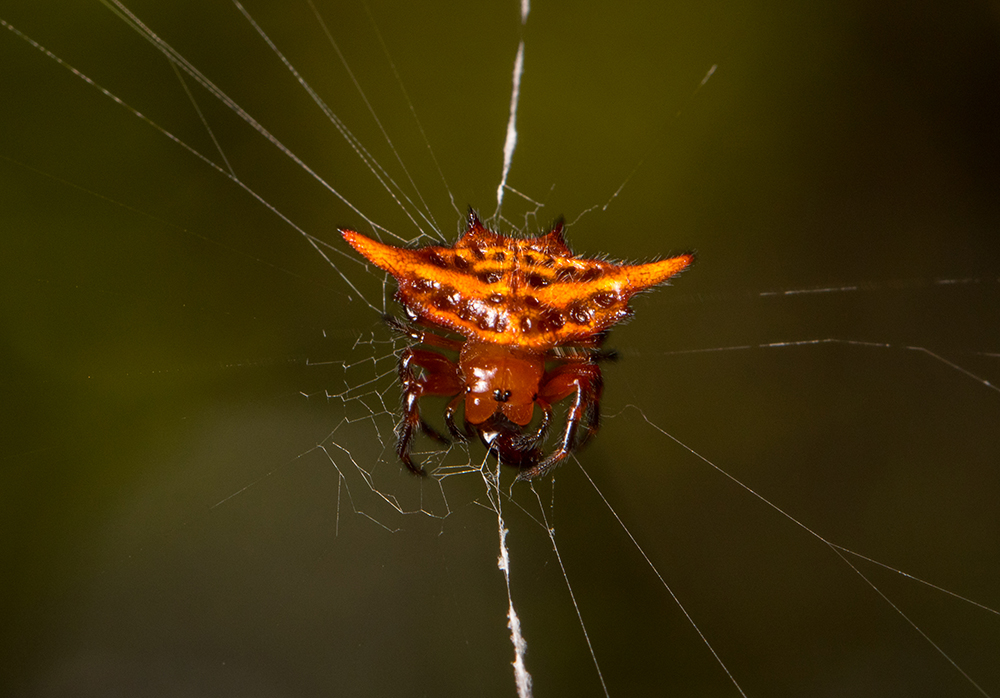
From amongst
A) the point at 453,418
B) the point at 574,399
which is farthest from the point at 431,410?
the point at 574,399

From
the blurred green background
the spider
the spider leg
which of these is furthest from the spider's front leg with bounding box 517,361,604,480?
the blurred green background

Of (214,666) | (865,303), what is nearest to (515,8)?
(865,303)

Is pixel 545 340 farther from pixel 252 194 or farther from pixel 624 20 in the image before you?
pixel 624 20

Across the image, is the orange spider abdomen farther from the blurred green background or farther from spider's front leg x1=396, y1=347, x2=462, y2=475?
the blurred green background

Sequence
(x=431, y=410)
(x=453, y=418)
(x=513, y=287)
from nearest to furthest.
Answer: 1. (x=513, y=287)
2. (x=453, y=418)
3. (x=431, y=410)

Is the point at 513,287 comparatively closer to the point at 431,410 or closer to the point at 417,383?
the point at 417,383

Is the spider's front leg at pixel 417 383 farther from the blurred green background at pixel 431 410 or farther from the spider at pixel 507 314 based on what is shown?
the blurred green background at pixel 431 410
